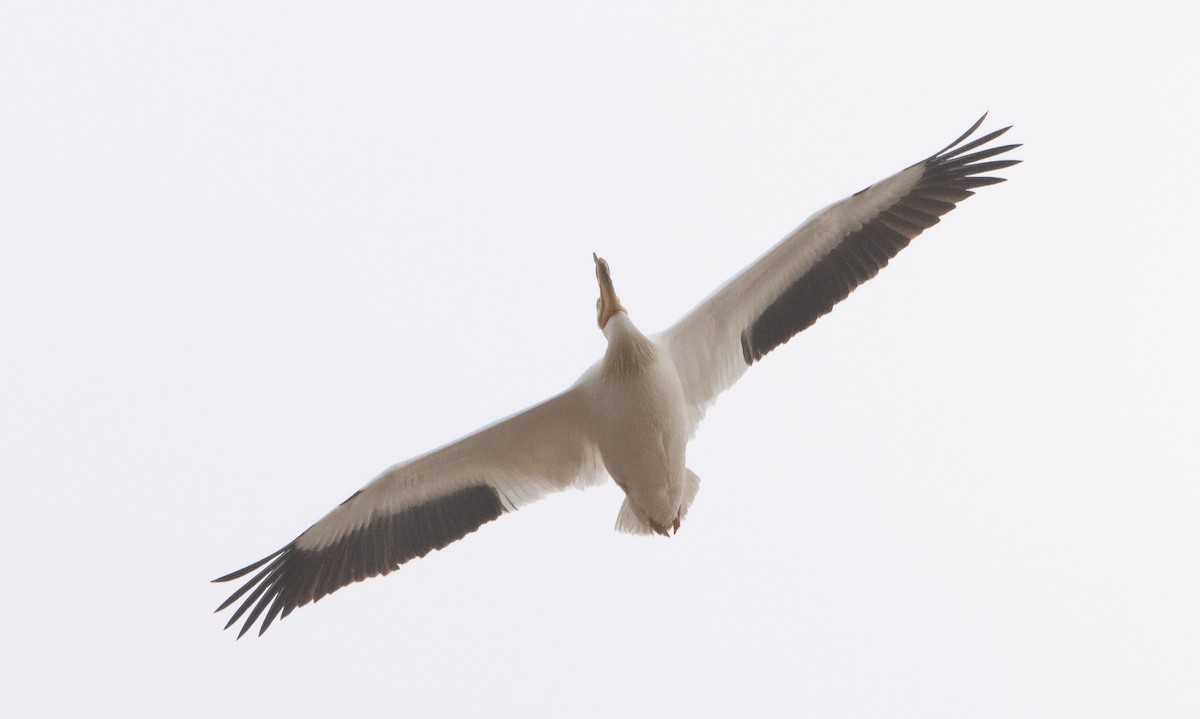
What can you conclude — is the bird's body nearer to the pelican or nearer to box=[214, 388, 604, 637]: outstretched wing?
the pelican

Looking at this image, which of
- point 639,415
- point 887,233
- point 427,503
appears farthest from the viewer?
point 427,503

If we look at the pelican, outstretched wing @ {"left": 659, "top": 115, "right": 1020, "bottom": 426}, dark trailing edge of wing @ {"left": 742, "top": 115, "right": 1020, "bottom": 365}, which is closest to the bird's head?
the pelican

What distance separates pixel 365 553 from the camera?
935cm

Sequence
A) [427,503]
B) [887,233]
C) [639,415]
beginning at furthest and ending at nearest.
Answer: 1. [427,503]
2. [887,233]
3. [639,415]

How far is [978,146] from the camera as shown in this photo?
362 inches

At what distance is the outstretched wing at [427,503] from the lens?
9.21 meters

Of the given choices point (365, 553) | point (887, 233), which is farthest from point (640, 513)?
point (887, 233)

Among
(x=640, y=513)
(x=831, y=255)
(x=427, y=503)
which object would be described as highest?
(x=831, y=255)

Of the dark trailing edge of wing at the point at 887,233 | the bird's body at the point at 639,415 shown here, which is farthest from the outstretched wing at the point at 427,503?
the dark trailing edge of wing at the point at 887,233

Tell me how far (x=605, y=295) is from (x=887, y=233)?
63.7 inches

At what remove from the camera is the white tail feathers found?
9.40m

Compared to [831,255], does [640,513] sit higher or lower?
lower

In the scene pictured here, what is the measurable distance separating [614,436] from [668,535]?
837 mm

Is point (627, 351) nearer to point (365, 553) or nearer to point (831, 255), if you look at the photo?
point (831, 255)
